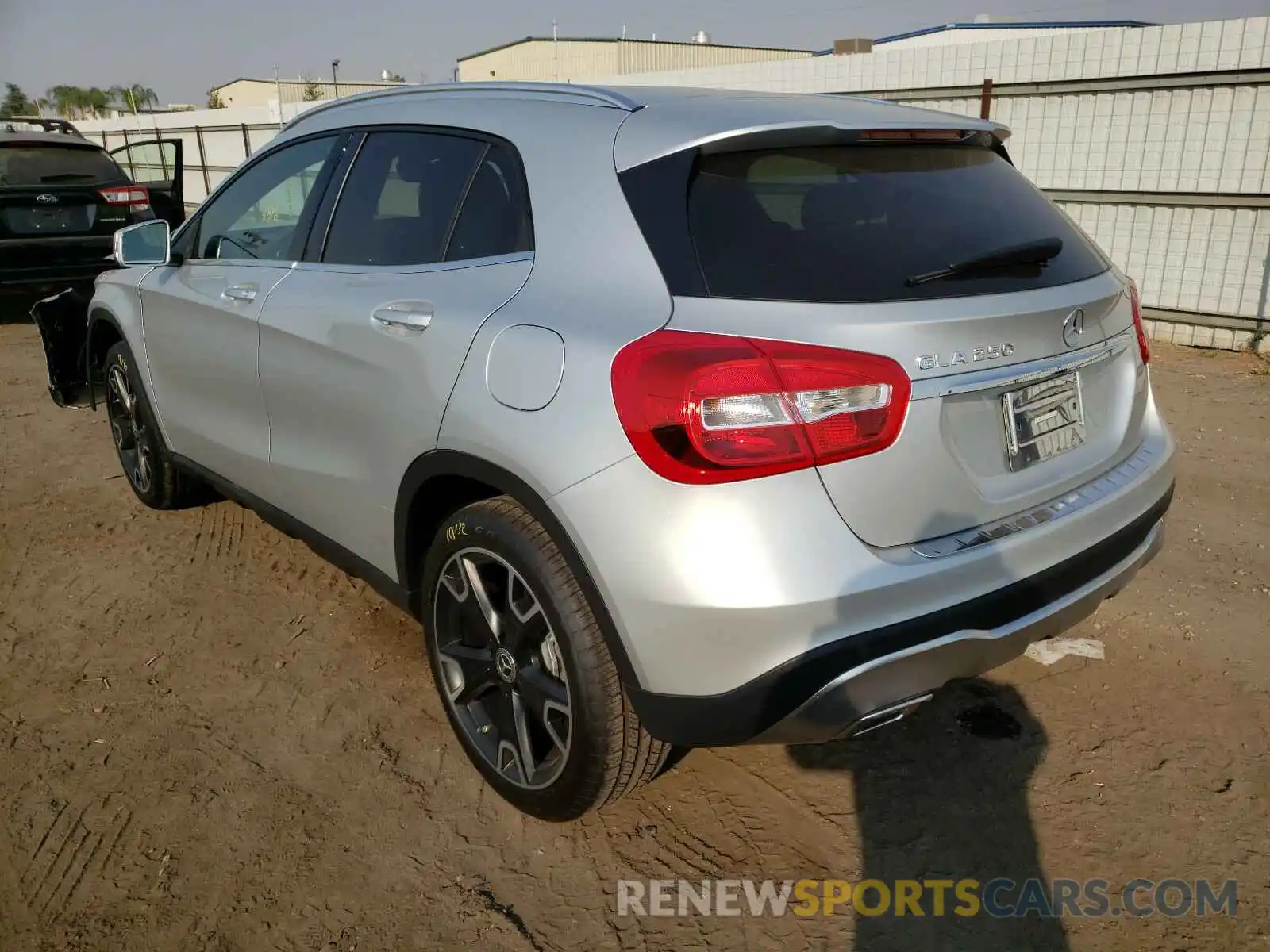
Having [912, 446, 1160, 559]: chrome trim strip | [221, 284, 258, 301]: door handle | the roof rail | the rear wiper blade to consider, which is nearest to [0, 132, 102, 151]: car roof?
[221, 284, 258, 301]: door handle

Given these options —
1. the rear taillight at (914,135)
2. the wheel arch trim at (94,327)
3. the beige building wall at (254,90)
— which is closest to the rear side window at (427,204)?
the rear taillight at (914,135)

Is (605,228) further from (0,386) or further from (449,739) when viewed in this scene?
(0,386)

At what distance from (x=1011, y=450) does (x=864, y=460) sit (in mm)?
455

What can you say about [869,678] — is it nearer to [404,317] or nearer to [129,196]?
[404,317]

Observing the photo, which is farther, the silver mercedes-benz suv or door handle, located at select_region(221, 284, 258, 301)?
door handle, located at select_region(221, 284, 258, 301)

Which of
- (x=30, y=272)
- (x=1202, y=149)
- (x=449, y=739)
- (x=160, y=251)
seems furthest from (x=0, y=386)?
(x=1202, y=149)

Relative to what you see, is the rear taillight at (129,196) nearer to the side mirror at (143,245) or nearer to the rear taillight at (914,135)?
the side mirror at (143,245)

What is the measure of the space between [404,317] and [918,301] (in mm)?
1328

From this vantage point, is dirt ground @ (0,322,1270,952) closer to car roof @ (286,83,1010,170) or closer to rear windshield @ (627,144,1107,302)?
rear windshield @ (627,144,1107,302)

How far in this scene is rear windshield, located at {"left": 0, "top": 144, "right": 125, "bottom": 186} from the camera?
9008mm

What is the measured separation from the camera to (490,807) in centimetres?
265

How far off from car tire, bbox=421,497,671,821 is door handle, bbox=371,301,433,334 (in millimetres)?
509

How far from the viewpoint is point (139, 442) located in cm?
462

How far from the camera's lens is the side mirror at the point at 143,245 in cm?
415
